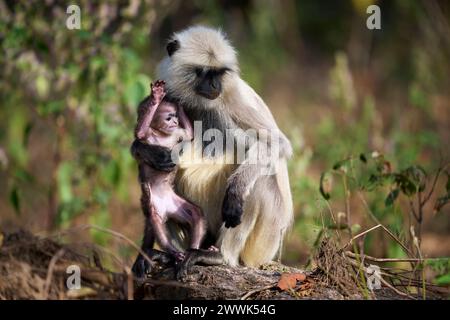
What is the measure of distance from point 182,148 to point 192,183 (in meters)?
0.24

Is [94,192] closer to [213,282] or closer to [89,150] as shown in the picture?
[89,150]

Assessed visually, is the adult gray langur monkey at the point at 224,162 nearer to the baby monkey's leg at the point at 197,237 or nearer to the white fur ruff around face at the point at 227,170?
the white fur ruff around face at the point at 227,170

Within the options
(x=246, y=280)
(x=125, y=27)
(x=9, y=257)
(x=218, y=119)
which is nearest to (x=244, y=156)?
(x=218, y=119)

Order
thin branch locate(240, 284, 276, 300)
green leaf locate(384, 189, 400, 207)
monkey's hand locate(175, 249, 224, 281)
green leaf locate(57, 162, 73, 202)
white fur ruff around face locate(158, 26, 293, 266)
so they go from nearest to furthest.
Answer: thin branch locate(240, 284, 276, 300) → monkey's hand locate(175, 249, 224, 281) → white fur ruff around face locate(158, 26, 293, 266) → green leaf locate(384, 189, 400, 207) → green leaf locate(57, 162, 73, 202)

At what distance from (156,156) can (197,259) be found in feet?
2.26

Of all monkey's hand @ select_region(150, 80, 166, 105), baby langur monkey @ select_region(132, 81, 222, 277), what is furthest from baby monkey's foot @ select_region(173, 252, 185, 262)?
monkey's hand @ select_region(150, 80, 166, 105)

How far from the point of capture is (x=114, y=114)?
6.80 meters

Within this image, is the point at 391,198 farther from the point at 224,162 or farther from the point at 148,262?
the point at 148,262

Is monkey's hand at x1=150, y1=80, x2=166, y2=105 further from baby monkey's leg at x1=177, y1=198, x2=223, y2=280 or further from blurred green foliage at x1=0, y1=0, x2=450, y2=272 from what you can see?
blurred green foliage at x1=0, y1=0, x2=450, y2=272

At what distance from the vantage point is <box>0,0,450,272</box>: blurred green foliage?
259 inches

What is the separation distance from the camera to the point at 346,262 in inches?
163

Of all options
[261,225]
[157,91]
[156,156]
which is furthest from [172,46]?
[261,225]

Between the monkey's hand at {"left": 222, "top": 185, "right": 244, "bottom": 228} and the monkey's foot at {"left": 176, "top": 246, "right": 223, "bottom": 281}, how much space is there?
199 mm

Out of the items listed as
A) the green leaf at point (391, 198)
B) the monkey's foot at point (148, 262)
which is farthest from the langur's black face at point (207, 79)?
the green leaf at point (391, 198)
